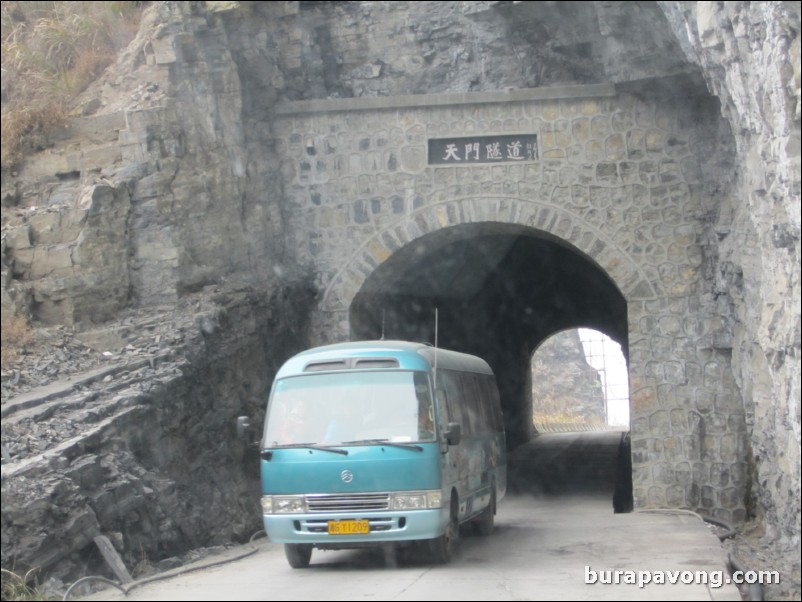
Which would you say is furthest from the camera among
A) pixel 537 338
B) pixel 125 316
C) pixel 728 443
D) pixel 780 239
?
pixel 537 338

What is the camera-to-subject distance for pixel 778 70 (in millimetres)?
8586

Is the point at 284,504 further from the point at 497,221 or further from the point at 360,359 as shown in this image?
the point at 497,221

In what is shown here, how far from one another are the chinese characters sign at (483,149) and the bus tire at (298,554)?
7052mm

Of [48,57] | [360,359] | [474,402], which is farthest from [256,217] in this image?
[360,359]

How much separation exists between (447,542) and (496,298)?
13.6 m

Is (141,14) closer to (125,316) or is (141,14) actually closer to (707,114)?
(125,316)

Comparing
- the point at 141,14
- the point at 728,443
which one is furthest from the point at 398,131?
the point at 728,443

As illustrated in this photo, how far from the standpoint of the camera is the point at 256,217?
50.6ft

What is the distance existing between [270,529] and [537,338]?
18.9 m

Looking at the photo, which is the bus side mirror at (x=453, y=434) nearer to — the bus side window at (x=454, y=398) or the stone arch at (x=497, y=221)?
the bus side window at (x=454, y=398)

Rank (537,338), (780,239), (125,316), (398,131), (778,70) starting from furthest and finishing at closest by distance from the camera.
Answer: (537,338) < (398,131) < (125,316) < (780,239) < (778,70)

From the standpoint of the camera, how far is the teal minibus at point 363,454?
936 centimetres

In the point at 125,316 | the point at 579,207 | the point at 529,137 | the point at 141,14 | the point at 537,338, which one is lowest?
the point at 537,338

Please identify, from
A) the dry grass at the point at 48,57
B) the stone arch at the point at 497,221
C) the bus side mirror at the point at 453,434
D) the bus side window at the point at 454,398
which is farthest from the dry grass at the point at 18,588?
the stone arch at the point at 497,221
